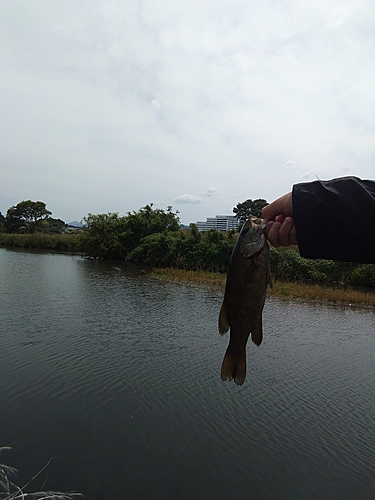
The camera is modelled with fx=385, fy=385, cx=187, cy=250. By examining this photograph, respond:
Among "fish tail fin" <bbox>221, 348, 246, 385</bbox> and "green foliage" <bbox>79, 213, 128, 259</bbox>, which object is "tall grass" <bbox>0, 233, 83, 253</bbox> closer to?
"green foliage" <bbox>79, 213, 128, 259</bbox>

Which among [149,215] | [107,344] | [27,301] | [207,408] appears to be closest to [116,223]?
[149,215]

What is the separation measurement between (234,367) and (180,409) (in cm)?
512

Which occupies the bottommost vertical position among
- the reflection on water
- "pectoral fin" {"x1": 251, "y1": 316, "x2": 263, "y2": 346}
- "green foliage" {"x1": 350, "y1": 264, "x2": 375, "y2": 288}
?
the reflection on water

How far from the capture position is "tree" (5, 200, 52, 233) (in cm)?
5444

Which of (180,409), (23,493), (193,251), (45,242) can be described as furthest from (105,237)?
(23,493)

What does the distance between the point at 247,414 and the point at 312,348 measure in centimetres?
442

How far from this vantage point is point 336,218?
153cm

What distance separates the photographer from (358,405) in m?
7.07

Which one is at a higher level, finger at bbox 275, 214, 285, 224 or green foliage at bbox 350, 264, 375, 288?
finger at bbox 275, 214, 285, 224

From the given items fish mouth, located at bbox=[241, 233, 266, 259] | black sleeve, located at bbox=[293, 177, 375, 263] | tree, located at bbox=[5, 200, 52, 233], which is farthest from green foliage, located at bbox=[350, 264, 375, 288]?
tree, located at bbox=[5, 200, 52, 233]

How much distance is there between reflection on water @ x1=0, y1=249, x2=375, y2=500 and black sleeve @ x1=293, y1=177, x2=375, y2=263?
13.9 ft

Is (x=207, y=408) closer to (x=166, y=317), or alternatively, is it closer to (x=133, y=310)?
(x=166, y=317)

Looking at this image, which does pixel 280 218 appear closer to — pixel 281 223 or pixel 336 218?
pixel 281 223

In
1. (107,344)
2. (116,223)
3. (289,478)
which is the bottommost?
(289,478)
